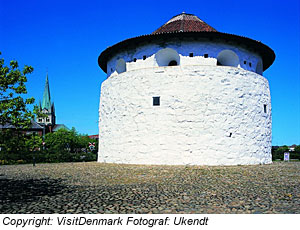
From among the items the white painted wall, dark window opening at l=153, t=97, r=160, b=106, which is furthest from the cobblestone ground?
the white painted wall

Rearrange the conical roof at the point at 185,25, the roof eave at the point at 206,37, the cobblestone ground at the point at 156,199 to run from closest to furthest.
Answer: the cobblestone ground at the point at 156,199 < the roof eave at the point at 206,37 < the conical roof at the point at 185,25

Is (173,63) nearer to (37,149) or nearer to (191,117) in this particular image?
(191,117)

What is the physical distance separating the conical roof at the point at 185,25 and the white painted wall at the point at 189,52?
130cm

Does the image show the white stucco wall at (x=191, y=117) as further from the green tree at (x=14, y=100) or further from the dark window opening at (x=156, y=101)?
the green tree at (x=14, y=100)

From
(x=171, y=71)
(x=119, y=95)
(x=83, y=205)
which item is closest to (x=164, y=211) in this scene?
(x=83, y=205)

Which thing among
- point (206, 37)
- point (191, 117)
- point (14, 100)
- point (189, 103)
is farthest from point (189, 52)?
point (14, 100)

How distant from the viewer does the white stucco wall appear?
14812 millimetres

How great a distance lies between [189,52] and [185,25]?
9.11 feet

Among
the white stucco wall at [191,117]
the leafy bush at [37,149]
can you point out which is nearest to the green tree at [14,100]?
the leafy bush at [37,149]

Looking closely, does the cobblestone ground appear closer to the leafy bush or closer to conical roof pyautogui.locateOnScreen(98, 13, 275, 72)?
the leafy bush

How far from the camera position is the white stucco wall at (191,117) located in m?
14.8

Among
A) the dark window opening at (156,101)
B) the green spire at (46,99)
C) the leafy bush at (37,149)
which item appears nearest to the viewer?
the leafy bush at (37,149)

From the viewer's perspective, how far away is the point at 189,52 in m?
15.9

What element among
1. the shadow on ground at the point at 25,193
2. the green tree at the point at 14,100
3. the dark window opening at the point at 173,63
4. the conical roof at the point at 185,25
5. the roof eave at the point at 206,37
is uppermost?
the conical roof at the point at 185,25
